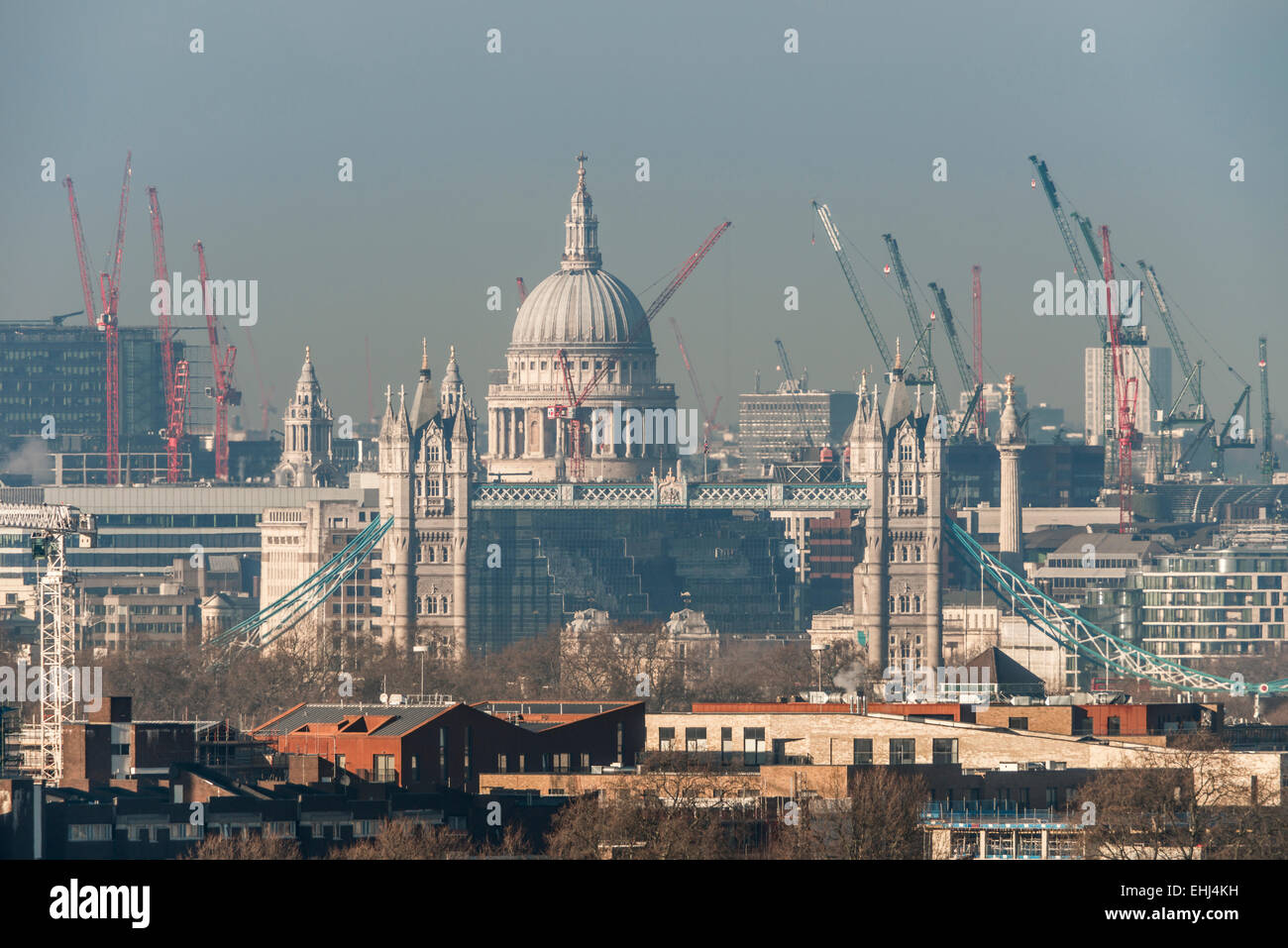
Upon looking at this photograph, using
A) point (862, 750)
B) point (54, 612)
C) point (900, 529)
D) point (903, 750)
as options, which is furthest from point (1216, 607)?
point (903, 750)

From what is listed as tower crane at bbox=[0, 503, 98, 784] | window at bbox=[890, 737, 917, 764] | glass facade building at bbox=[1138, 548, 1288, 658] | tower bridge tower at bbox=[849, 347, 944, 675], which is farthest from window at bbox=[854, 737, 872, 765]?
glass facade building at bbox=[1138, 548, 1288, 658]

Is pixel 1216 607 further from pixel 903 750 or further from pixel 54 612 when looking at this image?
pixel 903 750

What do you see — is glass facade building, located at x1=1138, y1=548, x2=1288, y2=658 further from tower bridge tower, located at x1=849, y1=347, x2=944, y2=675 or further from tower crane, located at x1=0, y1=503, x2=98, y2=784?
tower crane, located at x1=0, y1=503, x2=98, y2=784

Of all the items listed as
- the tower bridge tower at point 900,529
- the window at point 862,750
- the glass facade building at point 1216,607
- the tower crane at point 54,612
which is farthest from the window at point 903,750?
the glass facade building at point 1216,607
